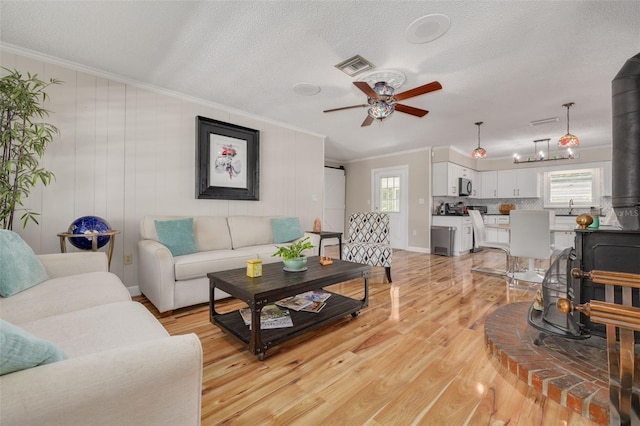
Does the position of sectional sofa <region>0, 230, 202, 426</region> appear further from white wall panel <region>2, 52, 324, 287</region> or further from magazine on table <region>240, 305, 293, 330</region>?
white wall panel <region>2, 52, 324, 287</region>

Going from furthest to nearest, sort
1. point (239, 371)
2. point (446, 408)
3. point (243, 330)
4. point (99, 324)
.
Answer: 1. point (243, 330)
2. point (239, 371)
3. point (446, 408)
4. point (99, 324)

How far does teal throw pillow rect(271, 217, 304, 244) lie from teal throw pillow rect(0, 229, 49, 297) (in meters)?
2.37

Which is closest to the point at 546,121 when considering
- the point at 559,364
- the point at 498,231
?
the point at 498,231

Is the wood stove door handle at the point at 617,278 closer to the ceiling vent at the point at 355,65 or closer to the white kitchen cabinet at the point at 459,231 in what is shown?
the ceiling vent at the point at 355,65

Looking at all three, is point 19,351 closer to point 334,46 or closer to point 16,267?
point 16,267

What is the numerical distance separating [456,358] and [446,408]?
519mm

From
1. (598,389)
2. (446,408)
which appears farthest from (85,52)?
(598,389)

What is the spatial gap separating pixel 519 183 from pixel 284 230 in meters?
6.06

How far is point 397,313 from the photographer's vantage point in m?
2.56

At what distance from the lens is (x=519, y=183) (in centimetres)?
663

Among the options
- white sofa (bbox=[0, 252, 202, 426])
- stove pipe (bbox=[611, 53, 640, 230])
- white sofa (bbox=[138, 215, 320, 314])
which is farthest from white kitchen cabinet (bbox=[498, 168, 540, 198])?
white sofa (bbox=[0, 252, 202, 426])

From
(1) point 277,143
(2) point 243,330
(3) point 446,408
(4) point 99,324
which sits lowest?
(3) point 446,408

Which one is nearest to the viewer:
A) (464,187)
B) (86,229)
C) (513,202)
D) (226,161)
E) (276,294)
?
(276,294)

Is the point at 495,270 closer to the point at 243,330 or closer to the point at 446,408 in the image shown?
the point at 446,408
